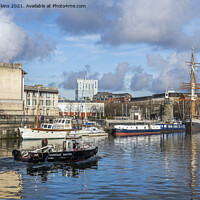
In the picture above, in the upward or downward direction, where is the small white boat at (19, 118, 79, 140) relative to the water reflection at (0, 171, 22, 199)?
upward

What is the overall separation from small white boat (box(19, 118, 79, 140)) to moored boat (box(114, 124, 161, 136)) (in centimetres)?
2333

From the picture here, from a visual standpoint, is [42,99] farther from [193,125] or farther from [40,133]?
[40,133]

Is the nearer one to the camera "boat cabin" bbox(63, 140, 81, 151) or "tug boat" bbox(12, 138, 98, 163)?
"tug boat" bbox(12, 138, 98, 163)

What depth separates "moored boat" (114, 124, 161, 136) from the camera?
103 m

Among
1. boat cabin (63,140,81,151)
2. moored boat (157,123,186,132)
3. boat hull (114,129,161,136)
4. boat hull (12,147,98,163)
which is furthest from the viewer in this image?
moored boat (157,123,186,132)

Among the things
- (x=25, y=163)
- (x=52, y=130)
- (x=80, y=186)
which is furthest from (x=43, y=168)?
(x=52, y=130)

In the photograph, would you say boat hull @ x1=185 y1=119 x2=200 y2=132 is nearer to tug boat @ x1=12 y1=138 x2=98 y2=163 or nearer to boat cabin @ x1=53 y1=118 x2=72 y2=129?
boat cabin @ x1=53 y1=118 x2=72 y2=129

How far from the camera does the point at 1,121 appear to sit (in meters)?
79.1

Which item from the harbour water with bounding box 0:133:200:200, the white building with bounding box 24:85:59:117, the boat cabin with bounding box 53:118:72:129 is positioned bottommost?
the harbour water with bounding box 0:133:200:200

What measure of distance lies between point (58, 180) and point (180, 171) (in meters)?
12.9

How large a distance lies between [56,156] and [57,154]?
0.26 metres

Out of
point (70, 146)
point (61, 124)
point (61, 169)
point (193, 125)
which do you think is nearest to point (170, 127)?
point (193, 125)

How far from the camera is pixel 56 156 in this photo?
132 feet

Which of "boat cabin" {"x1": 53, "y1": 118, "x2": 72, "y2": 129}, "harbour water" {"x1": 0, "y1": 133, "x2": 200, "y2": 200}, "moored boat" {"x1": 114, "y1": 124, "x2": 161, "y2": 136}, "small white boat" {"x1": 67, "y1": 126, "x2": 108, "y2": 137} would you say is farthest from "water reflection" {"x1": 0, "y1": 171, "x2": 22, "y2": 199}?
"moored boat" {"x1": 114, "y1": 124, "x2": 161, "y2": 136}
